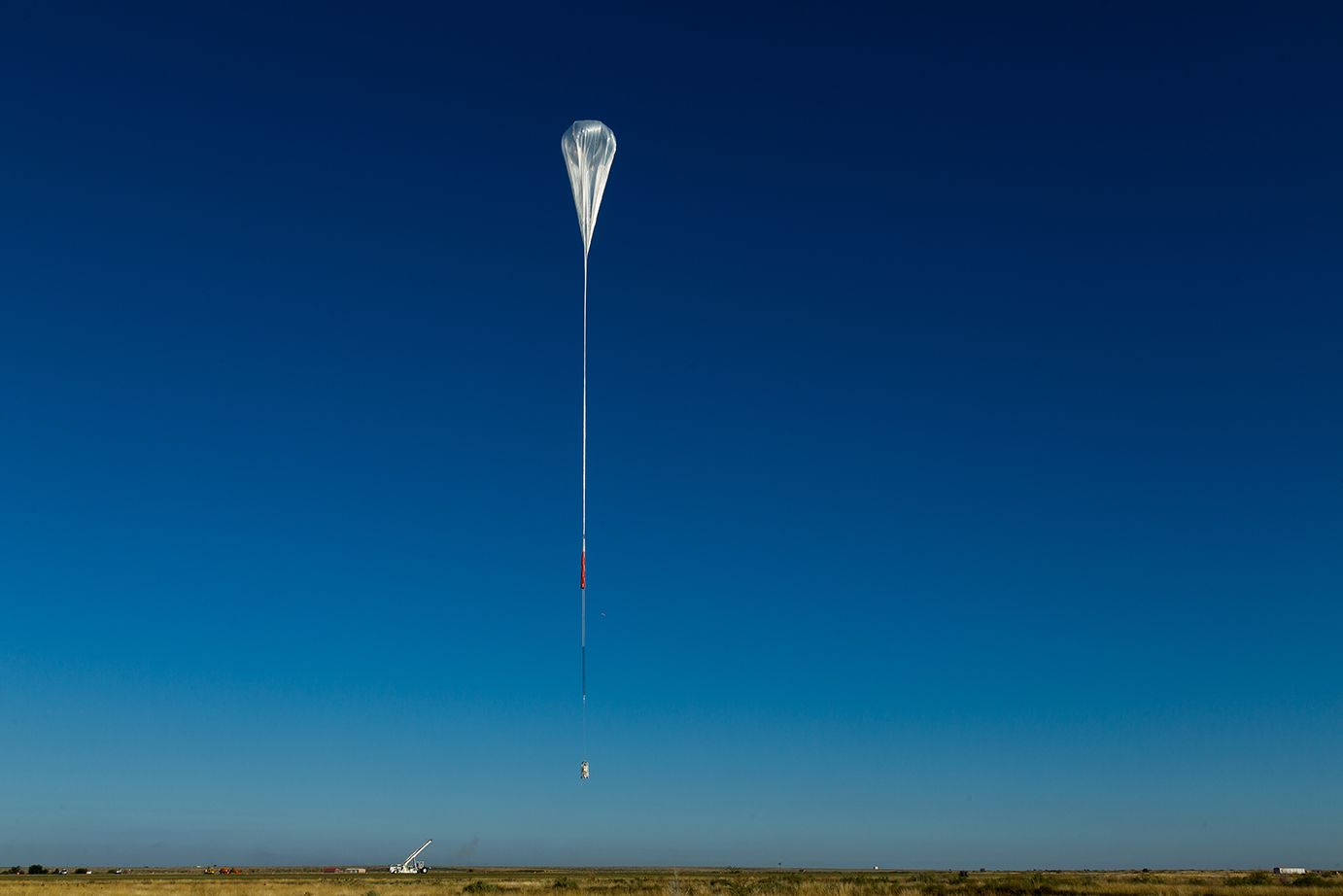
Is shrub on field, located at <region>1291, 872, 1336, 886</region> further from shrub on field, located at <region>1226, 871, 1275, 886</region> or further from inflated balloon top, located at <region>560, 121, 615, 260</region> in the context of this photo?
inflated balloon top, located at <region>560, 121, 615, 260</region>

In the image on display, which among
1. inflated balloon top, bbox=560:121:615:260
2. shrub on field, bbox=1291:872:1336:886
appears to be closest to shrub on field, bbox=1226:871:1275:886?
shrub on field, bbox=1291:872:1336:886

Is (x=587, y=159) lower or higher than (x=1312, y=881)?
higher

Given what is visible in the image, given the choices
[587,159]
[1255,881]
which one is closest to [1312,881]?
[1255,881]

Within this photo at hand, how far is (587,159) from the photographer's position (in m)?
22.0

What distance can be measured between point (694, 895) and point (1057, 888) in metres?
16.5

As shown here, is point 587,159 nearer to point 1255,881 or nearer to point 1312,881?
point 1312,881

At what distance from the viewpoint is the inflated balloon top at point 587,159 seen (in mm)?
21906

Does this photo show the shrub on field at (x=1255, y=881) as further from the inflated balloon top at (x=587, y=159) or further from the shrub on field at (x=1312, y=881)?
the inflated balloon top at (x=587, y=159)

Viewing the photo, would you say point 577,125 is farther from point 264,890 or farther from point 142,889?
point 142,889

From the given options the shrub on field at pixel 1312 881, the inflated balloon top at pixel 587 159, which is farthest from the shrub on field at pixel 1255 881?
the inflated balloon top at pixel 587 159

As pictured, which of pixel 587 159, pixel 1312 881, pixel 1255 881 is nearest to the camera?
pixel 587 159

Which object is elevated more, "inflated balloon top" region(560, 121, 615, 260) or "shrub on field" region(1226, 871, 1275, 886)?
"inflated balloon top" region(560, 121, 615, 260)

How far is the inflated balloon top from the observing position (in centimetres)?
2191

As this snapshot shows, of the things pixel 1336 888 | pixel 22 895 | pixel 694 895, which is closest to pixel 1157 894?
pixel 1336 888
